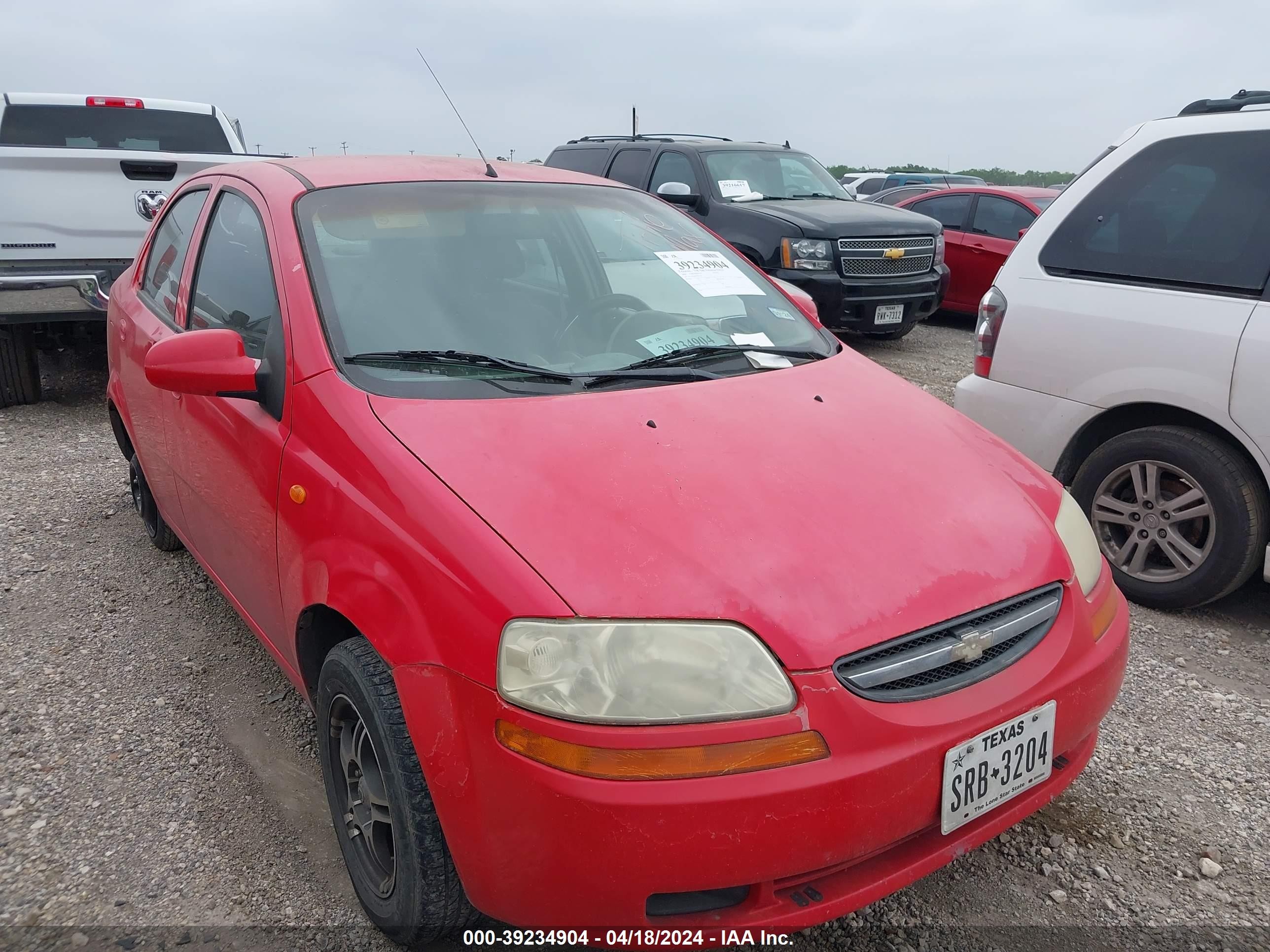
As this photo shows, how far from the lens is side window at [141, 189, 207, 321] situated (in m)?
3.22

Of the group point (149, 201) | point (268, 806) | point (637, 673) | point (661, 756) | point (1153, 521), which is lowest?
point (268, 806)

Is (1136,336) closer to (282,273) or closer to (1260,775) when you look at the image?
(1260,775)

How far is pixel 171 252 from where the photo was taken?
3418mm

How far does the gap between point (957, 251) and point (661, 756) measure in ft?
30.2

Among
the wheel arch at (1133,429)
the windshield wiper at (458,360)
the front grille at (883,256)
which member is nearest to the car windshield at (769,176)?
the front grille at (883,256)

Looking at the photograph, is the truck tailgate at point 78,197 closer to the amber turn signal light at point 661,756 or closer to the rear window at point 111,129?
the rear window at point 111,129

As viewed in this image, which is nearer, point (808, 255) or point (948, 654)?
point (948, 654)

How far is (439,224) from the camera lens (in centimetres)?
257

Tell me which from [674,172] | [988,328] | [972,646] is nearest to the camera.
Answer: [972,646]

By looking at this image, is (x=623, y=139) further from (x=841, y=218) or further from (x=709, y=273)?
(x=709, y=273)

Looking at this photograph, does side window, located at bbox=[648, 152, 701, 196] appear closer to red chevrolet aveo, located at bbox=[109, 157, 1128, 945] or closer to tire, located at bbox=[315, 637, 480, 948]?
red chevrolet aveo, located at bbox=[109, 157, 1128, 945]

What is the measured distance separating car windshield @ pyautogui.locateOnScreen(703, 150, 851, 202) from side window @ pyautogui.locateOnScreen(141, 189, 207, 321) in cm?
564

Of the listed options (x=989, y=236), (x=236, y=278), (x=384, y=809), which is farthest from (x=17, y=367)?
(x=989, y=236)

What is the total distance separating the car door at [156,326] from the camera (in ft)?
10.4
